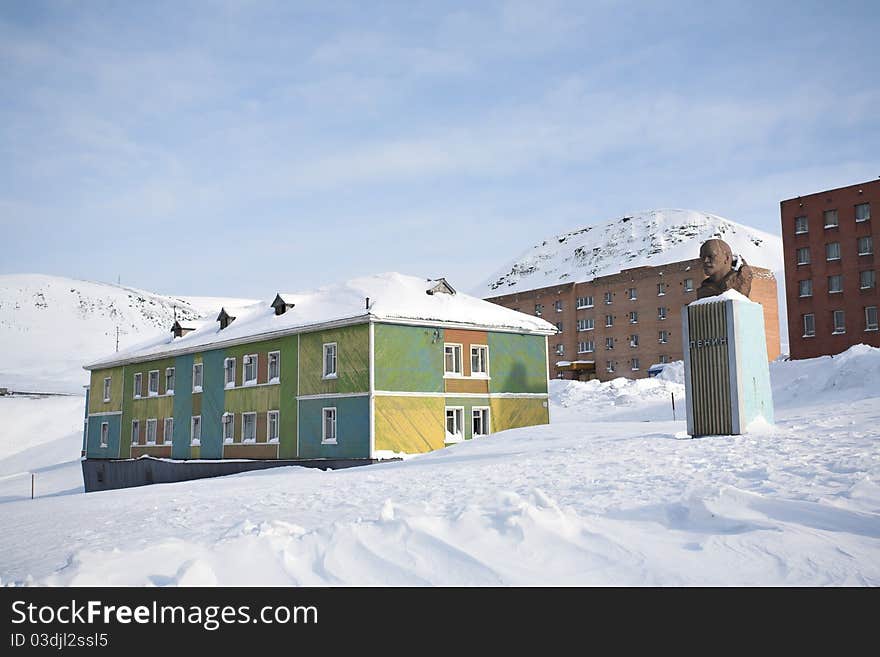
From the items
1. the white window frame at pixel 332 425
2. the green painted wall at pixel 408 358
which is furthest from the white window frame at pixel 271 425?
the green painted wall at pixel 408 358

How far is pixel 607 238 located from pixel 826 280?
131965 mm

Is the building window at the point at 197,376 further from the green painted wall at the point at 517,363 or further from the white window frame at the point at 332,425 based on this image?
the green painted wall at the point at 517,363

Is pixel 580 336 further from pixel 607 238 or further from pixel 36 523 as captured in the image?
pixel 607 238

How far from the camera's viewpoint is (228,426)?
36938 mm

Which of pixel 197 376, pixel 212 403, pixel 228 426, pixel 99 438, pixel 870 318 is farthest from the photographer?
pixel 870 318

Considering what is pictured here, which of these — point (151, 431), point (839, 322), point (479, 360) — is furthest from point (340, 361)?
point (839, 322)

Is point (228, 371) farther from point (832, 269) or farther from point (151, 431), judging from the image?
point (832, 269)

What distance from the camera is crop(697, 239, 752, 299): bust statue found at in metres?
16.9

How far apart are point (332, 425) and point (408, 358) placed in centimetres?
383

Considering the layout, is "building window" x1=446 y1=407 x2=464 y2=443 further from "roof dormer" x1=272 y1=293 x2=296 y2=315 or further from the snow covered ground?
the snow covered ground

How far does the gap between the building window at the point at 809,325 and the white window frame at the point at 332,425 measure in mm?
38439

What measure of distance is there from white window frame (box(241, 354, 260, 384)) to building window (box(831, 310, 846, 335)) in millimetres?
39153

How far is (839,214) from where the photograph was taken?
5559cm
